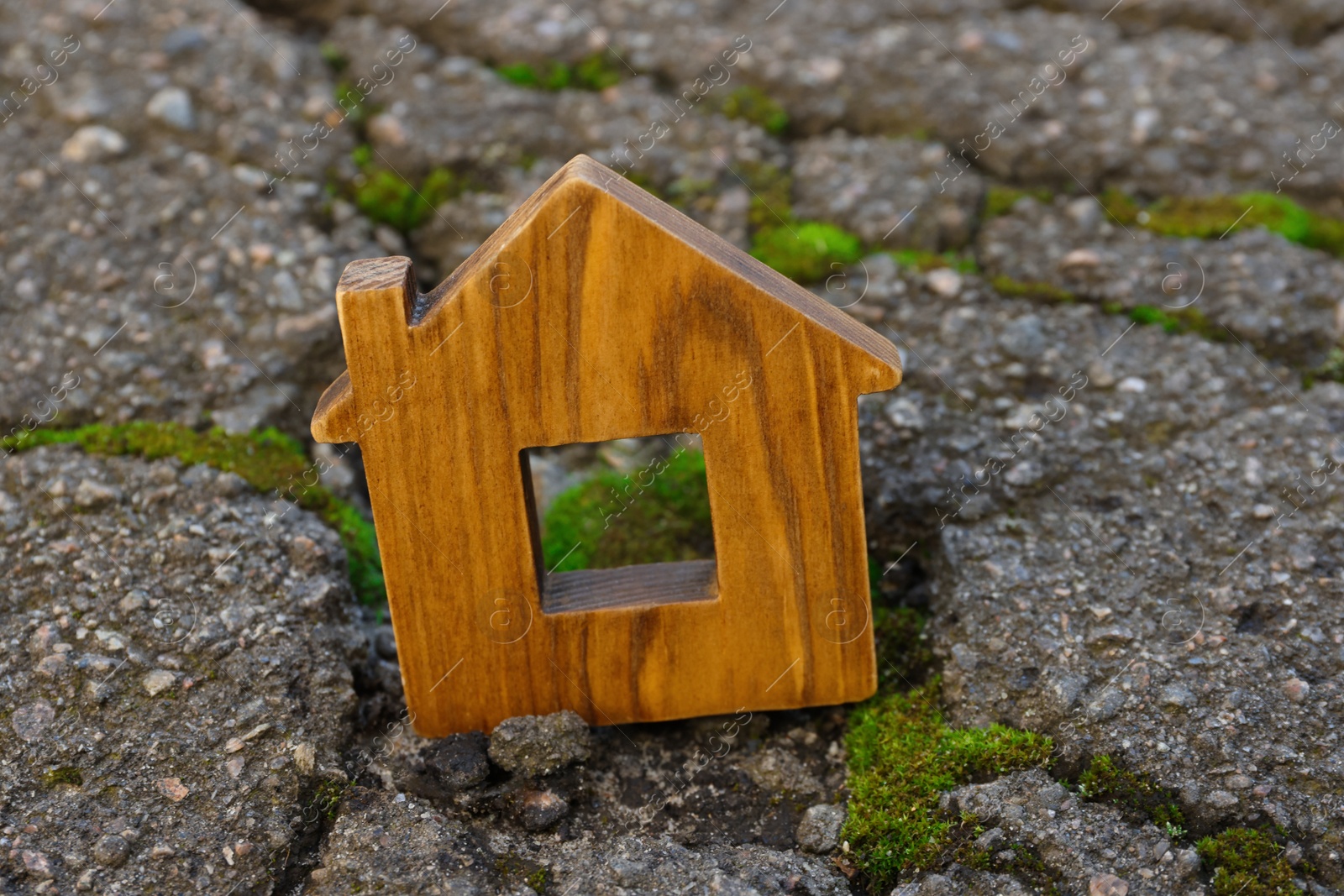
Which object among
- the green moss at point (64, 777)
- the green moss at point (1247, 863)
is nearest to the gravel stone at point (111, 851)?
the green moss at point (64, 777)

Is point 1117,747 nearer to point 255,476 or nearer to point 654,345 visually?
point 654,345

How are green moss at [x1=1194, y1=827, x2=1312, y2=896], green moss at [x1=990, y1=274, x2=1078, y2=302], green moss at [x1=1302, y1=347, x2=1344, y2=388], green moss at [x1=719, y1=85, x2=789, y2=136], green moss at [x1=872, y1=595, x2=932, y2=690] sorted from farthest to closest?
1. green moss at [x1=719, y1=85, x2=789, y2=136]
2. green moss at [x1=990, y1=274, x2=1078, y2=302]
3. green moss at [x1=1302, y1=347, x2=1344, y2=388]
4. green moss at [x1=872, y1=595, x2=932, y2=690]
5. green moss at [x1=1194, y1=827, x2=1312, y2=896]

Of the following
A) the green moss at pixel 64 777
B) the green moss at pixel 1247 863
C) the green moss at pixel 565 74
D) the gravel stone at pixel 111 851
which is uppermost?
the green moss at pixel 565 74

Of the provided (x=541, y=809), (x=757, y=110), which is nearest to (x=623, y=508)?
(x=541, y=809)

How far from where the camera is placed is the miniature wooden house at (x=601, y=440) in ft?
6.77

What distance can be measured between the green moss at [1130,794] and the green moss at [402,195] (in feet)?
8.36

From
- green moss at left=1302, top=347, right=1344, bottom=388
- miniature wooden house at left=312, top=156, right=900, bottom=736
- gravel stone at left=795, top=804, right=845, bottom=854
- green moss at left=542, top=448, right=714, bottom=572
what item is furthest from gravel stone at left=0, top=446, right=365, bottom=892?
green moss at left=1302, top=347, right=1344, bottom=388

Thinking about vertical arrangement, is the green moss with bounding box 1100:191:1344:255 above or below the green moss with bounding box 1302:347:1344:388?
above

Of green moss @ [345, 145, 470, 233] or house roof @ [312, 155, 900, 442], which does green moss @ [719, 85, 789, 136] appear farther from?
house roof @ [312, 155, 900, 442]

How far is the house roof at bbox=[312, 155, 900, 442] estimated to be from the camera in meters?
2.03

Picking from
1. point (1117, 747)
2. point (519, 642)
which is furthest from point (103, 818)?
point (1117, 747)

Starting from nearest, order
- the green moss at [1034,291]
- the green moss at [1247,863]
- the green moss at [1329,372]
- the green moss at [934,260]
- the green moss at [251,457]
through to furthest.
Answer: the green moss at [1247,863]
the green moss at [251,457]
the green moss at [1329,372]
the green moss at [1034,291]
the green moss at [934,260]

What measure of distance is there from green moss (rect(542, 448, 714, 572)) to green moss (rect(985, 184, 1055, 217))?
1.30m

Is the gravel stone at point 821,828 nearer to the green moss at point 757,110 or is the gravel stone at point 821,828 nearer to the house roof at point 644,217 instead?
the house roof at point 644,217
